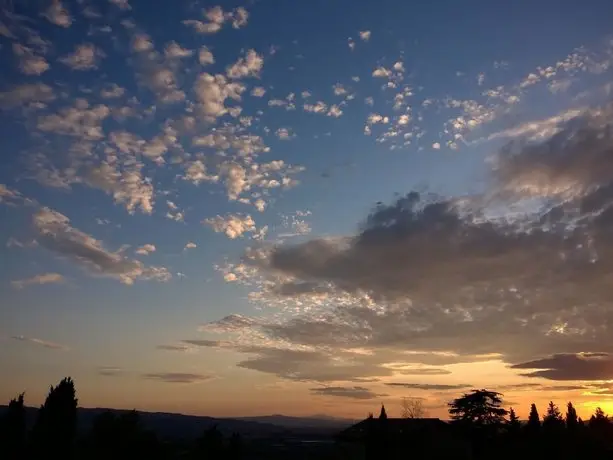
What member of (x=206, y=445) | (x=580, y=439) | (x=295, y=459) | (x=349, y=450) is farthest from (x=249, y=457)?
(x=580, y=439)

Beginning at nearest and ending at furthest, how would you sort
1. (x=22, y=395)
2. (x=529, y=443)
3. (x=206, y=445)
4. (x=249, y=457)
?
(x=206, y=445) → (x=22, y=395) → (x=529, y=443) → (x=249, y=457)

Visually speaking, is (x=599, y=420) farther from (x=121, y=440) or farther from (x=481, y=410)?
(x=121, y=440)

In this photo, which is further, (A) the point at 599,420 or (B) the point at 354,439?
(A) the point at 599,420

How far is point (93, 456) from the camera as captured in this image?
47438 millimetres

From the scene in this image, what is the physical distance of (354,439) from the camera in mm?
65875

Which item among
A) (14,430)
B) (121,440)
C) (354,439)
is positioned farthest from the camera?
(354,439)

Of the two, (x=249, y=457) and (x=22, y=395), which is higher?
(x=22, y=395)

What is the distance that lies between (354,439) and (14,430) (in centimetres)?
3756

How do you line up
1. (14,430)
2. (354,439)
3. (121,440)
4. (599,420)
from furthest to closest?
(599,420) < (354,439) < (14,430) < (121,440)

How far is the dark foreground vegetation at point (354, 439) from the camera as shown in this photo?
161 feet

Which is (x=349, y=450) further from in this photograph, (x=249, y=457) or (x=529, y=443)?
(x=249, y=457)

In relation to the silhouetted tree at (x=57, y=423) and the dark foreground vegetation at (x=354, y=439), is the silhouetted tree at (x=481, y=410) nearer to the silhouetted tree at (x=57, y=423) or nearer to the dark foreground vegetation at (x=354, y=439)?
the dark foreground vegetation at (x=354, y=439)

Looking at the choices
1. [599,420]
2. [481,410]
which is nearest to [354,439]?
[481,410]

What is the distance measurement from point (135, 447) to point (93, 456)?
11.7 feet
